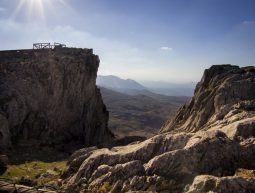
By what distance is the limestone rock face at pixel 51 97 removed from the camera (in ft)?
303

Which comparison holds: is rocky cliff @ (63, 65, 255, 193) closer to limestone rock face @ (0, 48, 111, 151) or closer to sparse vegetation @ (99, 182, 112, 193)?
sparse vegetation @ (99, 182, 112, 193)

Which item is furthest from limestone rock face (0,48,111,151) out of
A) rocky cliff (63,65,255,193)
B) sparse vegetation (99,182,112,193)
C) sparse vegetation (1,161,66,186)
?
sparse vegetation (99,182,112,193)

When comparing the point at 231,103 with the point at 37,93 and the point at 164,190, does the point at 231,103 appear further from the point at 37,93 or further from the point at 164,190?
the point at 37,93

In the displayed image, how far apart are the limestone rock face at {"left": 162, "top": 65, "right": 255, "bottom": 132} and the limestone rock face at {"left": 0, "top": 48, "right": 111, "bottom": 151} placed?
33.0m

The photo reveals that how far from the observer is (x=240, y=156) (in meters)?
43.5

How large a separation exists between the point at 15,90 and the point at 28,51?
14.8 m

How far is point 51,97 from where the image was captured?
4008 inches

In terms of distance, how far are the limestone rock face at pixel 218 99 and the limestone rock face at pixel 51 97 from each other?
108ft

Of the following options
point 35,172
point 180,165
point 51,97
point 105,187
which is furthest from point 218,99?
point 51,97

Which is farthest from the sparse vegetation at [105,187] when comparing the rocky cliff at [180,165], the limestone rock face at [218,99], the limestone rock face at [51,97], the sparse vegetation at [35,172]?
the limestone rock face at [51,97]

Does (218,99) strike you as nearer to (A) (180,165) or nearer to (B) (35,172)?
(A) (180,165)

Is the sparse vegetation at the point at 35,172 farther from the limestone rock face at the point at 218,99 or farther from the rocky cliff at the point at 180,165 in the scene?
the limestone rock face at the point at 218,99

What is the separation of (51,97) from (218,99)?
47.9 metres

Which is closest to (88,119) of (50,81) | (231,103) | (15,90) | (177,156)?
(50,81)
